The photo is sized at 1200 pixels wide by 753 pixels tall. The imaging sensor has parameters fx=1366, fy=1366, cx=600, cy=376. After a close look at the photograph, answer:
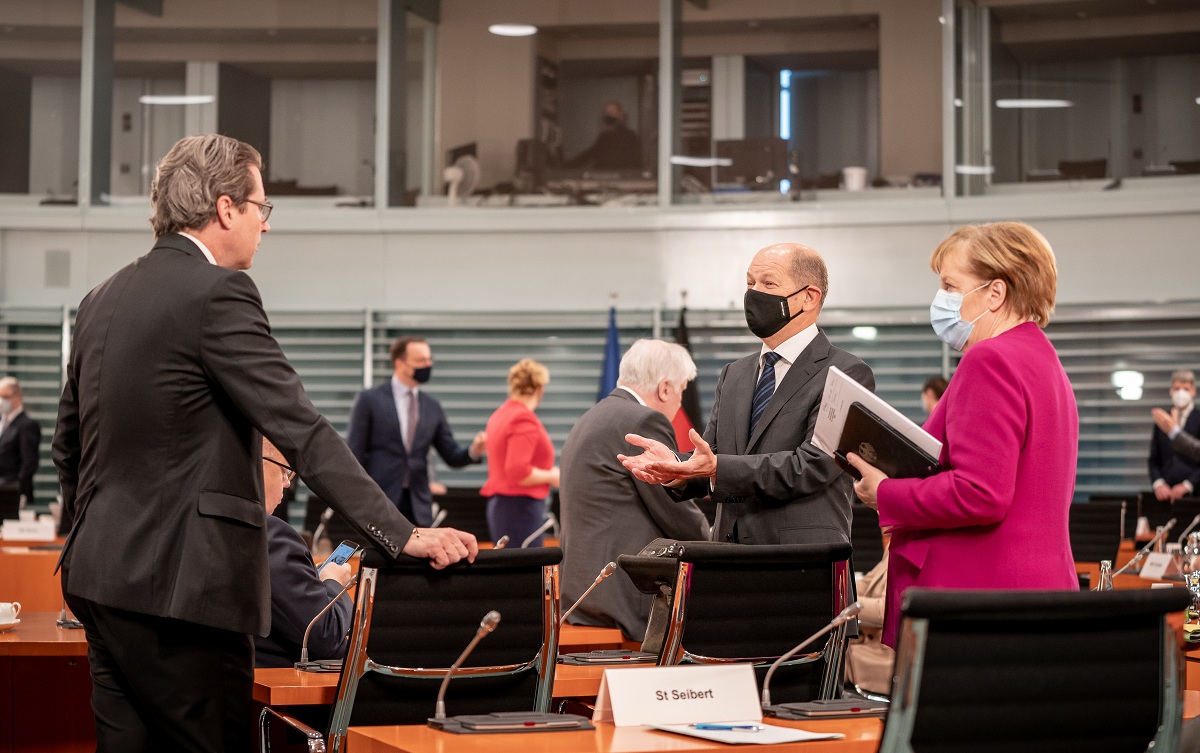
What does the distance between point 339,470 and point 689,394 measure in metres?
7.55

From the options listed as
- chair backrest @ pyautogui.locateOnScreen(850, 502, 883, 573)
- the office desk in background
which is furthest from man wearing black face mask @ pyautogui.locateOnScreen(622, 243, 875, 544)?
chair backrest @ pyautogui.locateOnScreen(850, 502, 883, 573)

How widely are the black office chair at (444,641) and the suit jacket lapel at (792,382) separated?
40.3 inches

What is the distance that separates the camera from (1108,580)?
394 centimetres

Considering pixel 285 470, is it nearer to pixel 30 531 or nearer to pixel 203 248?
pixel 203 248

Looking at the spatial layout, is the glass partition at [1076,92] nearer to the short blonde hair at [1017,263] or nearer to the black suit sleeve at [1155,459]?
the black suit sleeve at [1155,459]

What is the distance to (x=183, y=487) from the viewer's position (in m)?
2.43

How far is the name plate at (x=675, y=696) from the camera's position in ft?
7.22

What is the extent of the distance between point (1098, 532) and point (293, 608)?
5.13 m

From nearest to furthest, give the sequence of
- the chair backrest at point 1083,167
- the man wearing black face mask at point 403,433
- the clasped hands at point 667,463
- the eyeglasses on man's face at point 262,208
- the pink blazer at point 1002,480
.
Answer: the pink blazer at point 1002,480
the eyeglasses on man's face at point 262,208
the clasped hands at point 667,463
the man wearing black face mask at point 403,433
the chair backrest at point 1083,167

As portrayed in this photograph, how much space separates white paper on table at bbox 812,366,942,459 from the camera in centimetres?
260

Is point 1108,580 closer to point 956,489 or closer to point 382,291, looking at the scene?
point 956,489

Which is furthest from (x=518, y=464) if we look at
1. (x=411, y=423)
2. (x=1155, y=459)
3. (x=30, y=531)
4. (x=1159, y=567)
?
(x=1155, y=459)

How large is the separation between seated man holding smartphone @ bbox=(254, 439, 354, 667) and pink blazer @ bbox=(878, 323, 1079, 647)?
1357 millimetres

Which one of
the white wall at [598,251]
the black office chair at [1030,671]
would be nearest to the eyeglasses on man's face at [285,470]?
the black office chair at [1030,671]
